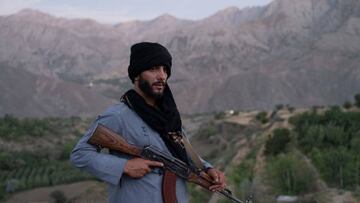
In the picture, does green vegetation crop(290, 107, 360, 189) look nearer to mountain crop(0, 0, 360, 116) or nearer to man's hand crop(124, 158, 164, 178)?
man's hand crop(124, 158, 164, 178)

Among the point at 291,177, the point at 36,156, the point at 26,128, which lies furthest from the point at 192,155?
the point at 26,128

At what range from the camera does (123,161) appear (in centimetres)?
237

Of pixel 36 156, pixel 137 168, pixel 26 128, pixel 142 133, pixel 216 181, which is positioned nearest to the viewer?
pixel 137 168

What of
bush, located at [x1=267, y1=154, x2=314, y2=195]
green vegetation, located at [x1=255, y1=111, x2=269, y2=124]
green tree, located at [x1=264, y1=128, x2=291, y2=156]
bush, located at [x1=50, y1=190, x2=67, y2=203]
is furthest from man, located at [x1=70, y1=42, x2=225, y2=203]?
green vegetation, located at [x1=255, y1=111, x2=269, y2=124]

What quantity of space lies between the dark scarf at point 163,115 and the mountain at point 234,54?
8219cm

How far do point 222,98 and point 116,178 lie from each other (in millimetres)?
88574

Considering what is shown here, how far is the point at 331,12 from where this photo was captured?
11244 cm

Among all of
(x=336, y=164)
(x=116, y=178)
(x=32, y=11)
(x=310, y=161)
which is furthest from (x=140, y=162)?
(x=32, y=11)

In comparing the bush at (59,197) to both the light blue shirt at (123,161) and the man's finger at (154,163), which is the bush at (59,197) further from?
the man's finger at (154,163)

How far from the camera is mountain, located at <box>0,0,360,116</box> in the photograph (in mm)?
88812

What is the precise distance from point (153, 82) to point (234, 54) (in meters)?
116

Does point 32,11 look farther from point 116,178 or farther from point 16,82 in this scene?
point 116,178

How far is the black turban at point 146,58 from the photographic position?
251 cm

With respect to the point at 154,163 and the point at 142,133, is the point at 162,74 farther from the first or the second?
the point at 154,163
